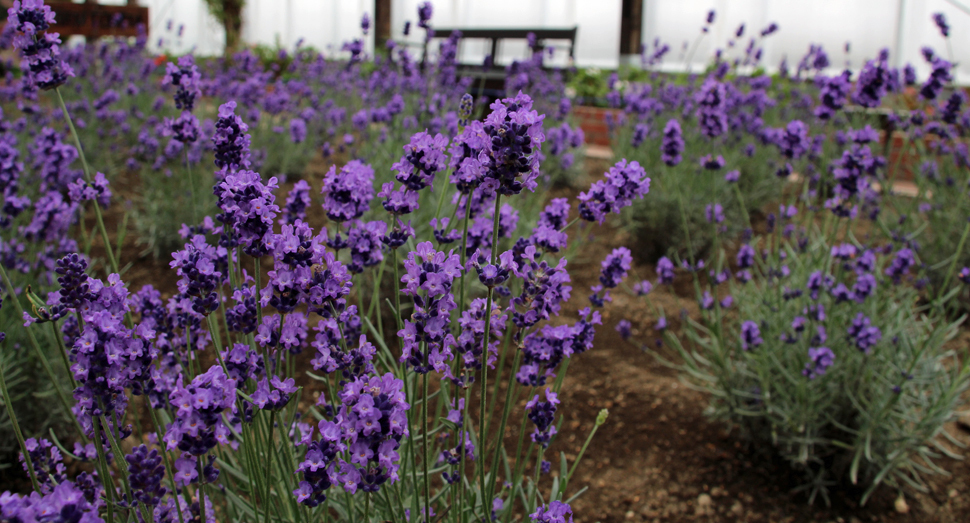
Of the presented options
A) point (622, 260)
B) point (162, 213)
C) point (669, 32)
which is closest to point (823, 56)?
point (622, 260)

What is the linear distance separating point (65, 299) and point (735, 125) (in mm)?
3750

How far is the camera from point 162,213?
3.39m

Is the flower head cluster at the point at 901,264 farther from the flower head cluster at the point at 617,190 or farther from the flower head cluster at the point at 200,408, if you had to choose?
the flower head cluster at the point at 200,408

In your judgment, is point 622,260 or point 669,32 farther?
point 669,32

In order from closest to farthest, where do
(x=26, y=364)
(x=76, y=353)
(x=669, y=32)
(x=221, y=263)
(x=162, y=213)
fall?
(x=76, y=353) → (x=221, y=263) → (x=26, y=364) → (x=162, y=213) → (x=669, y=32)

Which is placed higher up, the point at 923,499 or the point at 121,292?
the point at 121,292

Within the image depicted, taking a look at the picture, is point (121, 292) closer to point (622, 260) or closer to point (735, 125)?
point (622, 260)

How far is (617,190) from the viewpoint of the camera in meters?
1.16

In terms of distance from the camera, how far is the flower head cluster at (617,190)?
3.79 ft

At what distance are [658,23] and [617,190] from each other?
10.0 metres

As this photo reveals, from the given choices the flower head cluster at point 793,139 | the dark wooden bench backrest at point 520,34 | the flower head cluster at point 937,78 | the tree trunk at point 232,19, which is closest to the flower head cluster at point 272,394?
the flower head cluster at point 793,139

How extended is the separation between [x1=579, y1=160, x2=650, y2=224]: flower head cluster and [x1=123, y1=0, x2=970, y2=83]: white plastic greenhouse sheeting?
5599mm

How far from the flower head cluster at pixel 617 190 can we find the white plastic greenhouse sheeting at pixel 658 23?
560cm

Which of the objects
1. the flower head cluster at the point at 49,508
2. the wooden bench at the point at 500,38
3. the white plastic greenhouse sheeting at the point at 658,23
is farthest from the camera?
the white plastic greenhouse sheeting at the point at 658,23
